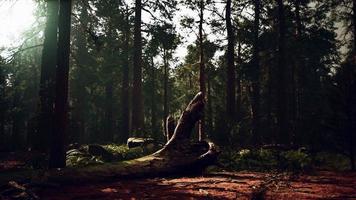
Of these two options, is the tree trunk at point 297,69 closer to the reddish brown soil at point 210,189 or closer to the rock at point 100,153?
the rock at point 100,153

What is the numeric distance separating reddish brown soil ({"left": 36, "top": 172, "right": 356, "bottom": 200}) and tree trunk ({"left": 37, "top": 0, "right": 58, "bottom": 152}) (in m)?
6.59

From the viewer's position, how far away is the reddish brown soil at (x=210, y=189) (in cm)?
697

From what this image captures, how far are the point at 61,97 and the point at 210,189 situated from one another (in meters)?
5.38

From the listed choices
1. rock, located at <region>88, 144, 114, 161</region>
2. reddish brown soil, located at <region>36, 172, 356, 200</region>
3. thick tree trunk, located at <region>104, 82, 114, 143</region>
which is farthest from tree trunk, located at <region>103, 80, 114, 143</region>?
reddish brown soil, located at <region>36, 172, 356, 200</region>

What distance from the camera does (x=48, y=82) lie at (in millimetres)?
14727

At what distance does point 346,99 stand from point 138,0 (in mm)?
14428

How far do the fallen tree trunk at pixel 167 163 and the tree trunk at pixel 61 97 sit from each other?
1.52 metres

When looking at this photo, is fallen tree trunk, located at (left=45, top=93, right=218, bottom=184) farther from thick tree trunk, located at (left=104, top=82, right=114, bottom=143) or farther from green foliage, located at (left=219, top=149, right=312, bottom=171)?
thick tree trunk, located at (left=104, top=82, right=114, bottom=143)

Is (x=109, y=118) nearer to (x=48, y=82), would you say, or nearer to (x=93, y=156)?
(x=48, y=82)

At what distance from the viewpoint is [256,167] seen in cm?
1338

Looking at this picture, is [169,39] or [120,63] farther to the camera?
[120,63]

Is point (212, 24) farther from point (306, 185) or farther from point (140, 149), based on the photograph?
point (306, 185)

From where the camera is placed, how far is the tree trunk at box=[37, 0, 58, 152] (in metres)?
A: 14.3

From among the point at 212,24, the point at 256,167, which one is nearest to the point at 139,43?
the point at 212,24
